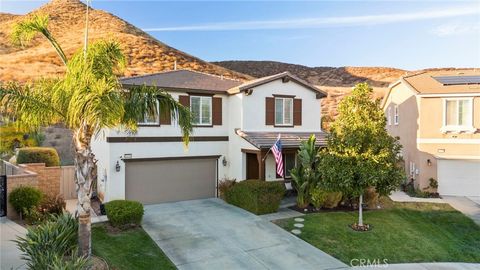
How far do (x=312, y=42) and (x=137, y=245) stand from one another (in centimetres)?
2434

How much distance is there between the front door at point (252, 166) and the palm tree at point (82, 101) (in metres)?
9.24

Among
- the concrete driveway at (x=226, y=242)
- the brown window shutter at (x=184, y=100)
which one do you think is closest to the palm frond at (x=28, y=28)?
the concrete driveway at (x=226, y=242)

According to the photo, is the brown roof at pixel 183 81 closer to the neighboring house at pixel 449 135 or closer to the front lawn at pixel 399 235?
the front lawn at pixel 399 235

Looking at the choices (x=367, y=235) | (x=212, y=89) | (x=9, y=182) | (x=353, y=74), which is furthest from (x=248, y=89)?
(x=353, y=74)

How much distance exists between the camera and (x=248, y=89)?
55.2 feet

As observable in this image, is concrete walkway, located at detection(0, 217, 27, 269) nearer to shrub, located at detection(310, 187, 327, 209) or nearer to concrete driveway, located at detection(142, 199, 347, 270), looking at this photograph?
concrete driveway, located at detection(142, 199, 347, 270)

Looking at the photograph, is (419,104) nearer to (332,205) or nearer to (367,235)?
(332,205)

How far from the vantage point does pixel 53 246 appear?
8094mm

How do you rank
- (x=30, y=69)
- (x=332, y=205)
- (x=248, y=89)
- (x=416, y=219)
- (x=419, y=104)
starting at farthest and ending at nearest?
(x=30, y=69), (x=419, y=104), (x=248, y=89), (x=332, y=205), (x=416, y=219)

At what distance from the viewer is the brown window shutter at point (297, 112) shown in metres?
18.7

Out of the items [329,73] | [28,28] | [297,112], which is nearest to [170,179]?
[297,112]

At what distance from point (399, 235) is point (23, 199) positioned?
1444cm

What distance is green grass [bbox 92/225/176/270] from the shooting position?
891cm

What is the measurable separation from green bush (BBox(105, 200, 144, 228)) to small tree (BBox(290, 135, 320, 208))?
732 cm
